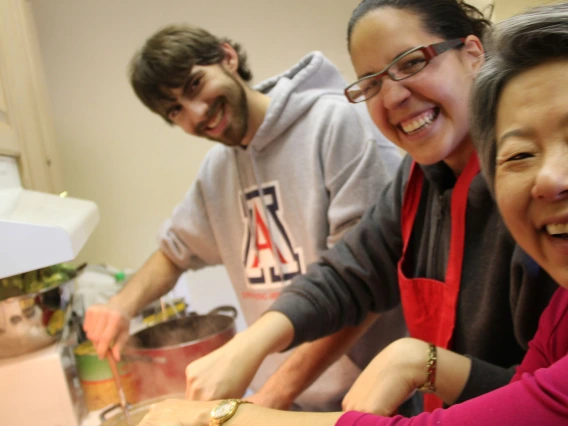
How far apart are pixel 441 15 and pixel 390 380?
0.57 meters

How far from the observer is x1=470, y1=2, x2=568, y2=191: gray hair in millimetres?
439

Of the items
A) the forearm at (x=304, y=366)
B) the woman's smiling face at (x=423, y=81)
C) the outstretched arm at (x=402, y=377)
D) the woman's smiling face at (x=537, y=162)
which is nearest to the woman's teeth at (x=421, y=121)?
the woman's smiling face at (x=423, y=81)

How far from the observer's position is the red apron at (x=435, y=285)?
0.73 m

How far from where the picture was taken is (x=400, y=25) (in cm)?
71

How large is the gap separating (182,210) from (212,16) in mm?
1018

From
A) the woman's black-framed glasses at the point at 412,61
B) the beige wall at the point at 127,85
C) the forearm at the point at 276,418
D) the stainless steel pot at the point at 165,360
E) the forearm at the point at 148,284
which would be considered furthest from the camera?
the beige wall at the point at 127,85

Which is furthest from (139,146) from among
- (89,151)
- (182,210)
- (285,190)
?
(285,190)

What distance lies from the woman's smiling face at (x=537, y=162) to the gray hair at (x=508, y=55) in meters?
0.01

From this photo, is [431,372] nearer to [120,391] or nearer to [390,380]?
[390,380]

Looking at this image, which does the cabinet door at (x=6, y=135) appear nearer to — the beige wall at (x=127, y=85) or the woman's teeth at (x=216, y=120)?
the woman's teeth at (x=216, y=120)

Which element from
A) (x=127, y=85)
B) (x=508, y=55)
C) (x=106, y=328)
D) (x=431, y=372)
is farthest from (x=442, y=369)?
(x=127, y=85)

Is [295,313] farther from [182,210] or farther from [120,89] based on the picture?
[120,89]

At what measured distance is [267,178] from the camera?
123cm

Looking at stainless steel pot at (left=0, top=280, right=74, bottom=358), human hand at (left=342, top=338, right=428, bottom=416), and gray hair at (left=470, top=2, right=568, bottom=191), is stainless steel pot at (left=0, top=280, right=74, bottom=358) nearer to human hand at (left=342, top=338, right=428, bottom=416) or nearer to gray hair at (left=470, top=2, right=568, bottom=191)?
human hand at (left=342, top=338, right=428, bottom=416)
